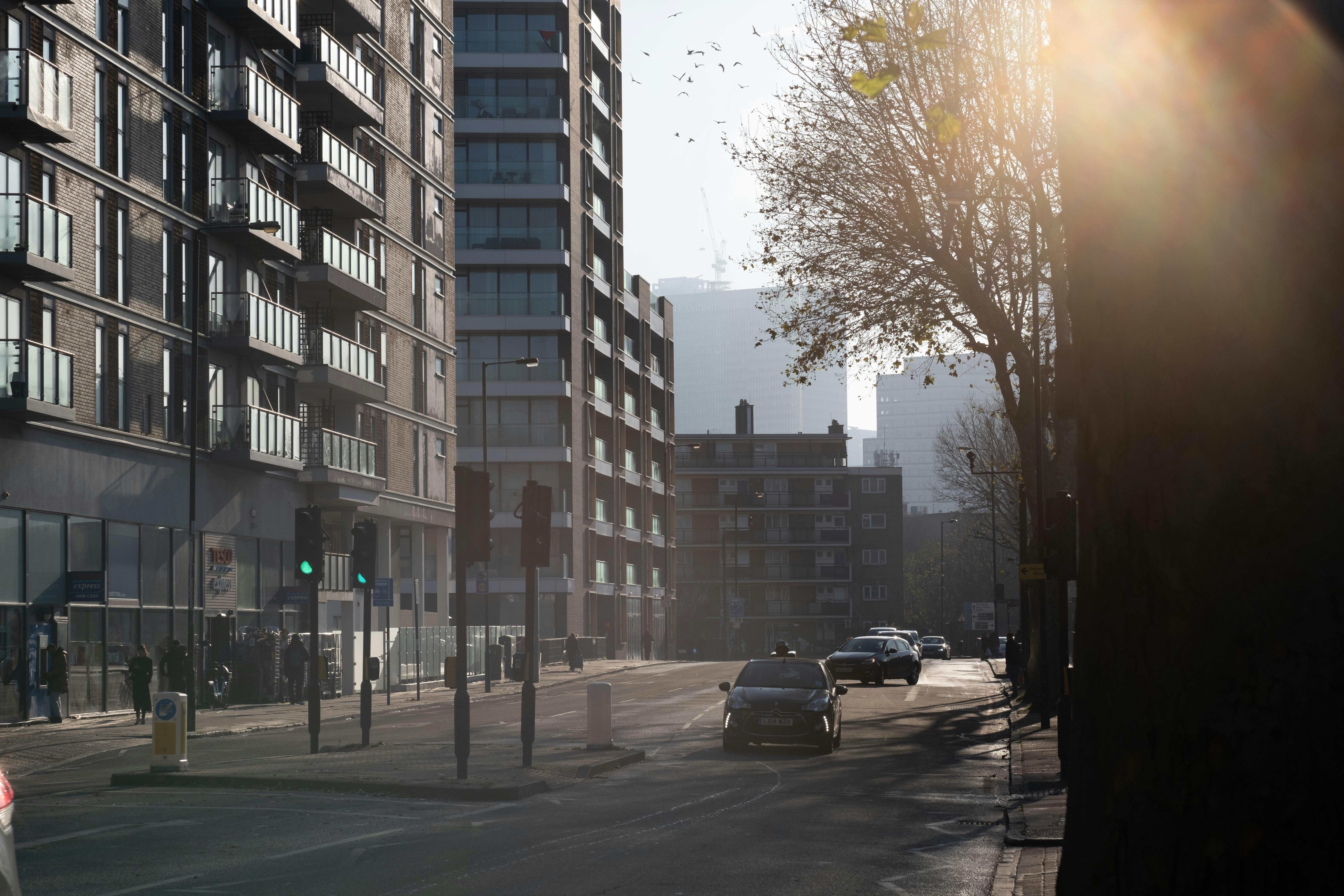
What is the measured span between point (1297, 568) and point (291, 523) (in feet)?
136

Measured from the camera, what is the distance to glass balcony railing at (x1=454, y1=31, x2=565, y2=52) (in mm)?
73000

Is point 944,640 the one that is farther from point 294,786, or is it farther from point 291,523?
point 294,786

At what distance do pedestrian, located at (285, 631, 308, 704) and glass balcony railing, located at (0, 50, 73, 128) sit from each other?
13.3 m

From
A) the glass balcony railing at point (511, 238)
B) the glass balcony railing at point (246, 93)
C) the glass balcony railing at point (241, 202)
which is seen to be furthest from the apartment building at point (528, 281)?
the glass balcony railing at point (246, 93)

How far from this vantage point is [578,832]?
13148 millimetres

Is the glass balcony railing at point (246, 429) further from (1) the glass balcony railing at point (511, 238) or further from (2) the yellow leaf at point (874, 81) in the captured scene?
(1) the glass balcony railing at point (511, 238)

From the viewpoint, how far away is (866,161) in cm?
3123

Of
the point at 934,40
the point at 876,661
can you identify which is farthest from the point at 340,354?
the point at 934,40

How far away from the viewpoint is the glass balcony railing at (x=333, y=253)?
43906 mm

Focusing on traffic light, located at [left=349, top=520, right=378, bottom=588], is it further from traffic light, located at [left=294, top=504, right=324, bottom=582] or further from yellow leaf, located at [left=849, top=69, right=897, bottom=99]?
yellow leaf, located at [left=849, top=69, right=897, bottom=99]

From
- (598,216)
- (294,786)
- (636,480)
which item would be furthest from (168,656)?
(636,480)

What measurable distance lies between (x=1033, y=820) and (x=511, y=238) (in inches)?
2440

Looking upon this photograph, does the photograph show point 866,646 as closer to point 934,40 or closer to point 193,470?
point 193,470

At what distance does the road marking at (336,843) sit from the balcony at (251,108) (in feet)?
94.4
